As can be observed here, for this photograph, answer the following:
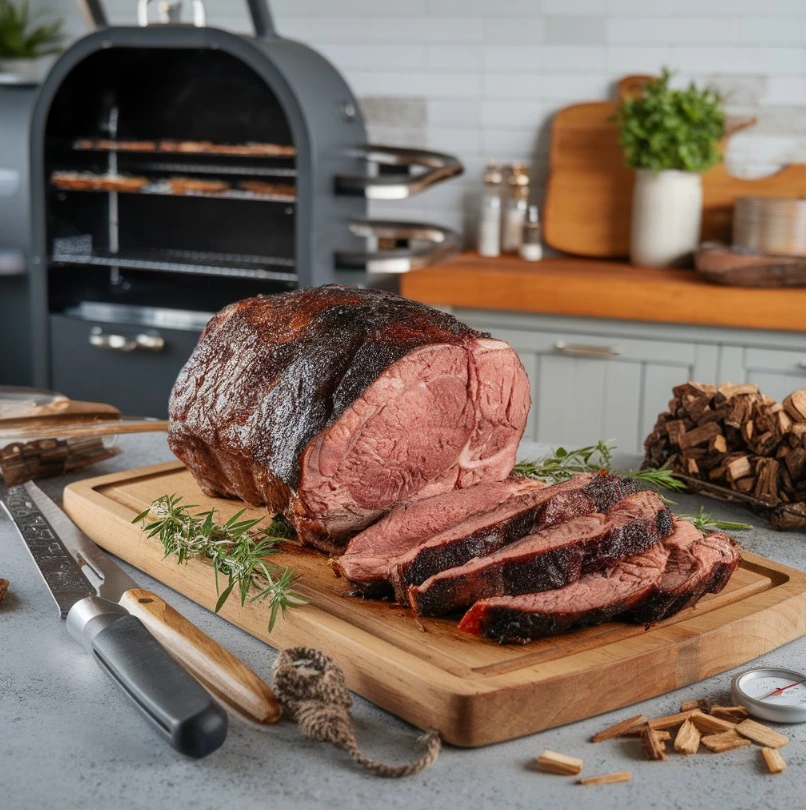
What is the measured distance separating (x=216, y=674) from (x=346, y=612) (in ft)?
0.72

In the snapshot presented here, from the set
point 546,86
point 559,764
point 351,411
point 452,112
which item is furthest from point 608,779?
point 452,112

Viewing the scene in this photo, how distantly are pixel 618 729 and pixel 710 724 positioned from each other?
0.10 meters

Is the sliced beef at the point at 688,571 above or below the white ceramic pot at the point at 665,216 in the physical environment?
below

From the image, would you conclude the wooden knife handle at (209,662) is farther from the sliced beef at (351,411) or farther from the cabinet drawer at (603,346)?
the cabinet drawer at (603,346)

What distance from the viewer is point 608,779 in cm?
116

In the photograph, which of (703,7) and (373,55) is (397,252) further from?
(703,7)

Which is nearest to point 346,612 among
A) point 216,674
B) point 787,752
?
→ point 216,674

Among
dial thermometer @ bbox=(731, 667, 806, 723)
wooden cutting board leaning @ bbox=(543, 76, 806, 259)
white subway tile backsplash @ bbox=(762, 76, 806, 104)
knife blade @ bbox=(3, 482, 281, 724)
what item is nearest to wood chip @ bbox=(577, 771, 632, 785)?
dial thermometer @ bbox=(731, 667, 806, 723)

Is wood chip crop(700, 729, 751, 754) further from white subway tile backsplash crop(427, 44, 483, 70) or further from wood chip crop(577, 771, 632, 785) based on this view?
white subway tile backsplash crop(427, 44, 483, 70)

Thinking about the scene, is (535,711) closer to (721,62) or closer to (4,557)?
(4,557)

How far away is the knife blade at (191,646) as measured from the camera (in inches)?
50.5

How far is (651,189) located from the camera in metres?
4.23

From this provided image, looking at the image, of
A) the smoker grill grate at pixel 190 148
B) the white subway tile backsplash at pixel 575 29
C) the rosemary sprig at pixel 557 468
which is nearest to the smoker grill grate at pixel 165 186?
the smoker grill grate at pixel 190 148

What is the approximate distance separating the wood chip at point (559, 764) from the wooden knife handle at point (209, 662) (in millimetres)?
309
